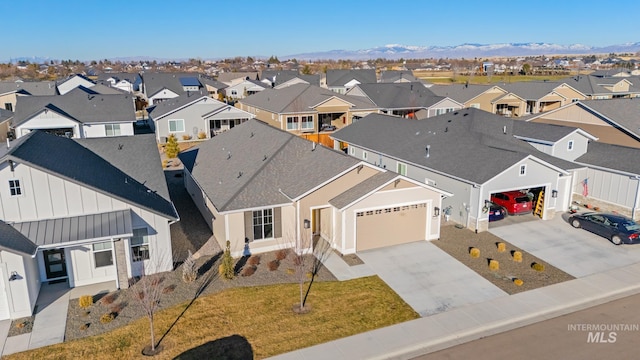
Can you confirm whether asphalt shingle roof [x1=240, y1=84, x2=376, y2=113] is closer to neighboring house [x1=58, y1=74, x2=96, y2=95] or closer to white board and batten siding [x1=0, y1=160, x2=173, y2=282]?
white board and batten siding [x1=0, y1=160, x2=173, y2=282]

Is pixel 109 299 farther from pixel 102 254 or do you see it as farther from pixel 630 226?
pixel 630 226

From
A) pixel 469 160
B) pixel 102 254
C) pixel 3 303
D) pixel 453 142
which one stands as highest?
pixel 453 142

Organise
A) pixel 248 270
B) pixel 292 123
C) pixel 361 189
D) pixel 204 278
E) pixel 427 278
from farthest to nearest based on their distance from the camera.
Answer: pixel 292 123
pixel 361 189
pixel 248 270
pixel 427 278
pixel 204 278

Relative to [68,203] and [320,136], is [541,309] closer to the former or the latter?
[68,203]

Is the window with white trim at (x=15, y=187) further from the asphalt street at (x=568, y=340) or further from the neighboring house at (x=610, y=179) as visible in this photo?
the neighboring house at (x=610, y=179)

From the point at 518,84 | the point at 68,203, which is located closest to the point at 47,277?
the point at 68,203

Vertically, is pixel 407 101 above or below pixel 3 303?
above

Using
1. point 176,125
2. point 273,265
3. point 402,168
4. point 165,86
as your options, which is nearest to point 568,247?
point 402,168
